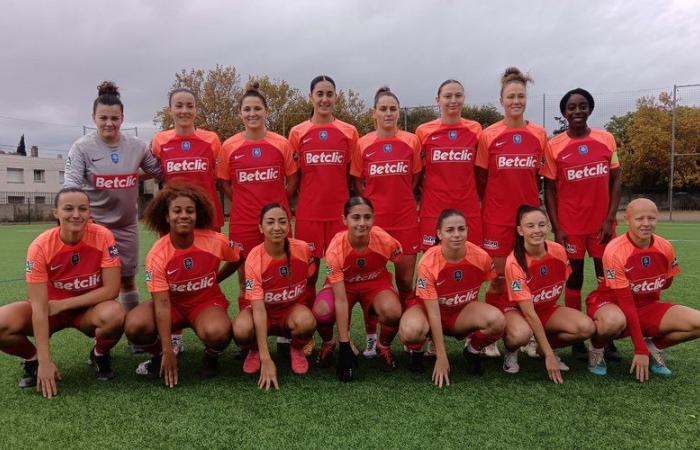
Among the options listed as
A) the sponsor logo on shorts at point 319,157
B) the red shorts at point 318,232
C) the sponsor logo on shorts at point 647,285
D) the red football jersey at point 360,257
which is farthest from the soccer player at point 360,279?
the sponsor logo on shorts at point 647,285

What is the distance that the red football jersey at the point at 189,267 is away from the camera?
337cm

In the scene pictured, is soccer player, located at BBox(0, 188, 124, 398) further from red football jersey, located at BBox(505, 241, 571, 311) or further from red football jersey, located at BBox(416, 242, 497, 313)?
red football jersey, located at BBox(505, 241, 571, 311)

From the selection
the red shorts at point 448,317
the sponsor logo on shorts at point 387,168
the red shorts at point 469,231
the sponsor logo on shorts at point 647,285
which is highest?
the sponsor logo on shorts at point 387,168

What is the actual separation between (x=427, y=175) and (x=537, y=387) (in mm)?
1797

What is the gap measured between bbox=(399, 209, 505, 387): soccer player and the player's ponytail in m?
2.57

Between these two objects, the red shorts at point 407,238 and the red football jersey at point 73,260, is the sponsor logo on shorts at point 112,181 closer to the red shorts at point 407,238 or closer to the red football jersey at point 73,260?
the red football jersey at point 73,260

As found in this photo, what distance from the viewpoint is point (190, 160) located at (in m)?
4.14

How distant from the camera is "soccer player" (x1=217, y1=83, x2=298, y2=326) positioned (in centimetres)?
406

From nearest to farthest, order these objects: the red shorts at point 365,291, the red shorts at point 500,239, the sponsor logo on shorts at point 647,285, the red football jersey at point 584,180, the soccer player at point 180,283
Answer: the soccer player at point 180,283 → the sponsor logo on shorts at point 647,285 → the red shorts at point 365,291 → the red football jersey at point 584,180 → the red shorts at point 500,239

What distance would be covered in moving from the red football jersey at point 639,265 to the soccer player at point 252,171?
94.3 inches

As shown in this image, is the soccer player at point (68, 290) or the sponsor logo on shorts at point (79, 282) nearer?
the soccer player at point (68, 290)

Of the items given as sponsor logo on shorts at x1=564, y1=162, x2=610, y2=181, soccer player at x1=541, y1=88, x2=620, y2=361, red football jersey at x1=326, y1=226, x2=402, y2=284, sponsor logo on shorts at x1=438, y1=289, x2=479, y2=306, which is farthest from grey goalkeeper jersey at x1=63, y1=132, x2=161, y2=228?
sponsor logo on shorts at x1=564, y1=162, x2=610, y2=181

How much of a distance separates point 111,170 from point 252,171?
104cm

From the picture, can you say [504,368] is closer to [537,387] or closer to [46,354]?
[537,387]
